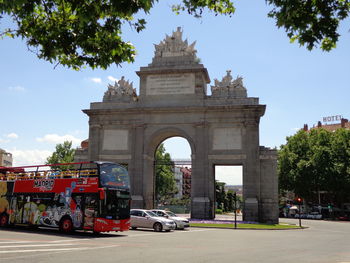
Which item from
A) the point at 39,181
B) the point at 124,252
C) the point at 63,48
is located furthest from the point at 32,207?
the point at 63,48

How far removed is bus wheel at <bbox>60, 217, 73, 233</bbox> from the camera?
1990 cm

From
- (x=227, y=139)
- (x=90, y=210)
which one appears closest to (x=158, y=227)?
(x=90, y=210)

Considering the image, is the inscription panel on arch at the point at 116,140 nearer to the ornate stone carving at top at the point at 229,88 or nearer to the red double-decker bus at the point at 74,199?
the ornate stone carving at top at the point at 229,88

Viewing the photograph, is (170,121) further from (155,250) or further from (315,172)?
(315,172)

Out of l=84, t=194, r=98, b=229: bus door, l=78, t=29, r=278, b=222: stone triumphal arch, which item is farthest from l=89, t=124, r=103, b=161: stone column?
l=84, t=194, r=98, b=229: bus door

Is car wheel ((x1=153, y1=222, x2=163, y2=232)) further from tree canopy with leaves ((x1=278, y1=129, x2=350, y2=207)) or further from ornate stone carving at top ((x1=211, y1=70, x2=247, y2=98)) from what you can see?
tree canopy with leaves ((x1=278, y1=129, x2=350, y2=207))

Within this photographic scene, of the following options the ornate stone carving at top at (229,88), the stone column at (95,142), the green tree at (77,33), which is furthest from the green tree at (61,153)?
the green tree at (77,33)

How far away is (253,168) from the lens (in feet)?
116

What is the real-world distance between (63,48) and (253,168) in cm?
2926

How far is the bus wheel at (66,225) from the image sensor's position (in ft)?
65.3

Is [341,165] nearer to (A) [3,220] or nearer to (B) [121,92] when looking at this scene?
(B) [121,92]

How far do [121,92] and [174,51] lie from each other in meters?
7.18

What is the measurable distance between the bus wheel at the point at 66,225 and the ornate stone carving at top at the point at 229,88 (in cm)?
2168

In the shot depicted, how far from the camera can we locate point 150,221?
25.0 metres
